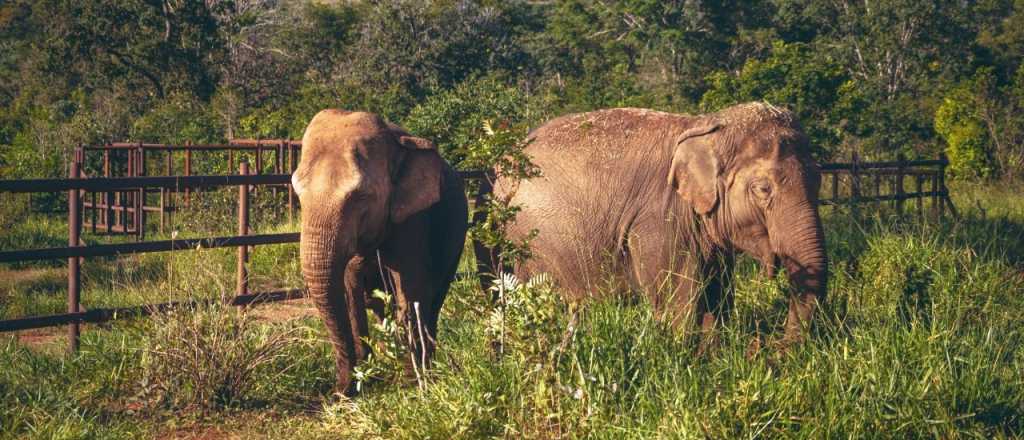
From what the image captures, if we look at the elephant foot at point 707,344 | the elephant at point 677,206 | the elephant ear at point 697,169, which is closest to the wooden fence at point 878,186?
the elephant at point 677,206

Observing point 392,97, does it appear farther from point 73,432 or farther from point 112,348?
point 73,432

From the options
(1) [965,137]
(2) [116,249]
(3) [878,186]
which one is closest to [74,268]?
(2) [116,249]

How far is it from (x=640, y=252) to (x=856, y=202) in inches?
271

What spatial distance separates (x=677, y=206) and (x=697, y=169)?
0.33 m

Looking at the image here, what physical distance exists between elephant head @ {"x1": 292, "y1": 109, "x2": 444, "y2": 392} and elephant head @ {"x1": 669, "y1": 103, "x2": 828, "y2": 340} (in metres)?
1.59

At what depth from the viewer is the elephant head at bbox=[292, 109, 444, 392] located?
6230 millimetres

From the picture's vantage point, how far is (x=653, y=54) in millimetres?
36156

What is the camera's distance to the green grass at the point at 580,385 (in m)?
4.94

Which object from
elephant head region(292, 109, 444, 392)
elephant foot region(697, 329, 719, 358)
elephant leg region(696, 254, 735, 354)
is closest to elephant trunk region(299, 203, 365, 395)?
elephant head region(292, 109, 444, 392)

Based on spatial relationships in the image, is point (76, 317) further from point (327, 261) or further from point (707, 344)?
point (707, 344)

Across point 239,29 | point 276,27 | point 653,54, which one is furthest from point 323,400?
point 276,27

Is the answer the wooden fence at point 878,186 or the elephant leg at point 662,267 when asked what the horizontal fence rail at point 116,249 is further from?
the wooden fence at point 878,186

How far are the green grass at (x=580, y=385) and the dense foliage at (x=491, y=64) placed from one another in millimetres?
15163

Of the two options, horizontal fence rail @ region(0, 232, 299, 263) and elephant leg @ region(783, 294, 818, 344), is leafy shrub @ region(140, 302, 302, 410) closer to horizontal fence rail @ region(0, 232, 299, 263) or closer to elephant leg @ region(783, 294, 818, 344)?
horizontal fence rail @ region(0, 232, 299, 263)
